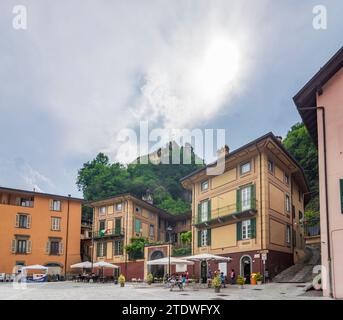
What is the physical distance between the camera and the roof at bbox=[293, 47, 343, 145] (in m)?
19.6

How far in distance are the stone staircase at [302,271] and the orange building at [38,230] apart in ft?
93.5

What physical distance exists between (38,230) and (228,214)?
25105 mm

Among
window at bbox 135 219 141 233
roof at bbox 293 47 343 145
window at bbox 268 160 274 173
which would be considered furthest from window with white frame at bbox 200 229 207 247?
roof at bbox 293 47 343 145

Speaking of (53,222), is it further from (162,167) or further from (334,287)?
(334,287)

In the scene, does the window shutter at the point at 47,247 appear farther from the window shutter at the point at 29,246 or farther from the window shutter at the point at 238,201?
the window shutter at the point at 238,201

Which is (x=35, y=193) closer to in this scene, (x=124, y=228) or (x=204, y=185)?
(x=124, y=228)

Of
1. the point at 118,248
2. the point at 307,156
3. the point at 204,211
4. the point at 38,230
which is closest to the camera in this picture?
the point at 204,211

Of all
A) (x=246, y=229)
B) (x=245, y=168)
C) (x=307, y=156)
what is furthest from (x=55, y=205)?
(x=307, y=156)

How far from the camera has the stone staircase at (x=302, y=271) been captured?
91.8 feet

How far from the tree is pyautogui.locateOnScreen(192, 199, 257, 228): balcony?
47.0ft

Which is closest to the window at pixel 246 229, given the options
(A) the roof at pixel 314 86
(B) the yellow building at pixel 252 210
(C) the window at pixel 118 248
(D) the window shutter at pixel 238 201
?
(B) the yellow building at pixel 252 210

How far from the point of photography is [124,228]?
48500 millimetres

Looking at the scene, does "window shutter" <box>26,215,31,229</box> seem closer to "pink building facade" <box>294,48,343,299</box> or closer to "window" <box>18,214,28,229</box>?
"window" <box>18,214,28,229</box>
